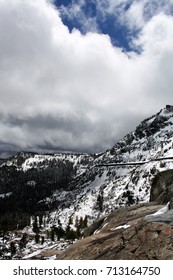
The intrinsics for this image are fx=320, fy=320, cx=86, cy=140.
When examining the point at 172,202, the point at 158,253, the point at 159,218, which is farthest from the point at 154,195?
the point at 158,253

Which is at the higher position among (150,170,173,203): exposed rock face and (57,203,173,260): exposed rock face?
(150,170,173,203): exposed rock face

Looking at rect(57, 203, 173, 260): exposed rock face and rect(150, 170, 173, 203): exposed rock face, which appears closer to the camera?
rect(57, 203, 173, 260): exposed rock face

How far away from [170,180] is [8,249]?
157829 mm

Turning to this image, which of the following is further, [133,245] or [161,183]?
[161,183]

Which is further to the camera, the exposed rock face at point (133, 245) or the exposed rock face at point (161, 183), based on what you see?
the exposed rock face at point (161, 183)

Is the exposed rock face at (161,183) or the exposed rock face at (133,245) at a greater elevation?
the exposed rock face at (161,183)

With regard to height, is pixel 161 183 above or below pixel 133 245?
above

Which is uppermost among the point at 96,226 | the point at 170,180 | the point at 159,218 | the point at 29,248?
the point at 170,180
